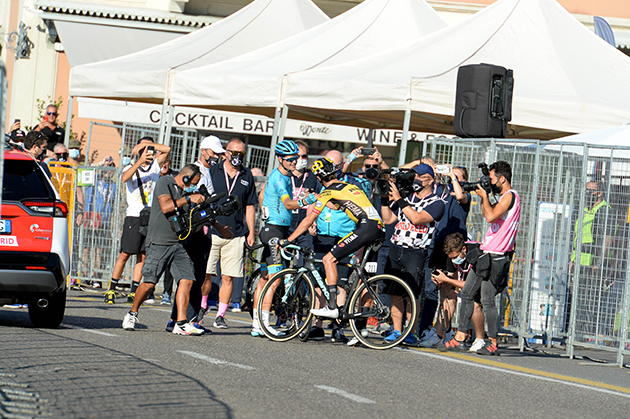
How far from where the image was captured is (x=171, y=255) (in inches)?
414

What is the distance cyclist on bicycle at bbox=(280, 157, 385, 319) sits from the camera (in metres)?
10.3

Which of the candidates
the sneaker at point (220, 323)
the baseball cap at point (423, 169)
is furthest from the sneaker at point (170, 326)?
the baseball cap at point (423, 169)

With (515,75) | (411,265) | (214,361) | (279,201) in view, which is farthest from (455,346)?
(515,75)

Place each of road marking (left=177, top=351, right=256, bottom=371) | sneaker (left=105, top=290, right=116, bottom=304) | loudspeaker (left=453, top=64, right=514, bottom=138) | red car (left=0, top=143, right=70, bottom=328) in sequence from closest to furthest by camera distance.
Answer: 1. road marking (left=177, top=351, right=256, bottom=371)
2. red car (left=0, top=143, right=70, bottom=328)
3. loudspeaker (left=453, top=64, right=514, bottom=138)
4. sneaker (left=105, top=290, right=116, bottom=304)

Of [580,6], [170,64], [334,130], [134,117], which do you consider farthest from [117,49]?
[580,6]

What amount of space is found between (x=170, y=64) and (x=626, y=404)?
10.5m

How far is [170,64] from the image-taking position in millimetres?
16469

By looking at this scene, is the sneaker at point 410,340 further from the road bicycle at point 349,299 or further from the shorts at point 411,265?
the shorts at point 411,265

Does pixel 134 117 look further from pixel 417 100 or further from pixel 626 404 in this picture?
pixel 626 404

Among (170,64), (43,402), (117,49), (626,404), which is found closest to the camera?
(43,402)

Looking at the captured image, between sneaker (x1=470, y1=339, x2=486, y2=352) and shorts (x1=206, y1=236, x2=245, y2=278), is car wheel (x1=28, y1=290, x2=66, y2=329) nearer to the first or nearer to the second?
shorts (x1=206, y1=236, x2=245, y2=278)

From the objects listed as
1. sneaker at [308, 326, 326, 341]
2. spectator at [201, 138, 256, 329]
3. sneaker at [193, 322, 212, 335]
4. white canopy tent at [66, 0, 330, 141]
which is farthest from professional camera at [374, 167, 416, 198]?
white canopy tent at [66, 0, 330, 141]

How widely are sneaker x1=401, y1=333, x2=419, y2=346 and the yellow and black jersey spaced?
129cm

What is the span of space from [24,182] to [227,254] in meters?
2.82
